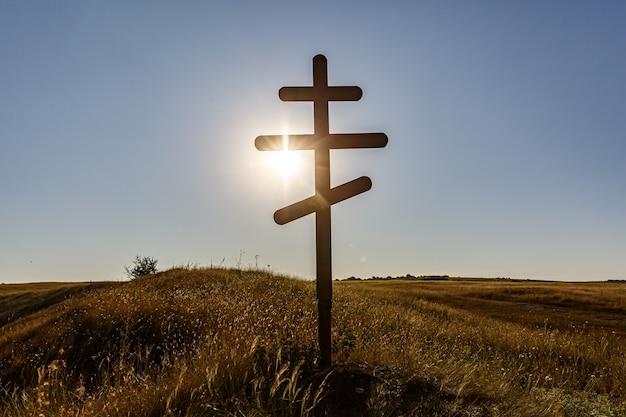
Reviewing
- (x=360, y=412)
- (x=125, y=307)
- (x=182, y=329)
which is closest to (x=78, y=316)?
(x=125, y=307)

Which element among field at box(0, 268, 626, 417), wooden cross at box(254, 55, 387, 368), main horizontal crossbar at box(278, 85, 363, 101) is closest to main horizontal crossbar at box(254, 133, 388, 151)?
wooden cross at box(254, 55, 387, 368)

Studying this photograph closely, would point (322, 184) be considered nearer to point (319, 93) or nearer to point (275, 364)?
point (319, 93)

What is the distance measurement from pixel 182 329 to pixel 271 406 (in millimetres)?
5245

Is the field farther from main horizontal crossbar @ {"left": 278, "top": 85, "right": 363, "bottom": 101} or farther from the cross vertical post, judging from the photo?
main horizontal crossbar @ {"left": 278, "top": 85, "right": 363, "bottom": 101}

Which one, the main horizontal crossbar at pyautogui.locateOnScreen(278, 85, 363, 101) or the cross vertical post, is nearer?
the cross vertical post

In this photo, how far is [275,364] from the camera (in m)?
5.05

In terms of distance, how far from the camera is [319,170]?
581 centimetres

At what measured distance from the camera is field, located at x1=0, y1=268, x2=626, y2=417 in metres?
4.19

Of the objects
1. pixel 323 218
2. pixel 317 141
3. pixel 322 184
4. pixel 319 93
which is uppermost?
pixel 319 93

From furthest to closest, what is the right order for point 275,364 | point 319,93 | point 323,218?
point 319,93 → point 323,218 → point 275,364

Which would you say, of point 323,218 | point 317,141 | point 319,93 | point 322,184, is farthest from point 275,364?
point 319,93

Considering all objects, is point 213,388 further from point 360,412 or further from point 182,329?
point 182,329

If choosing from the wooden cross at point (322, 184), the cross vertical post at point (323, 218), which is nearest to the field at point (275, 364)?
the cross vertical post at point (323, 218)

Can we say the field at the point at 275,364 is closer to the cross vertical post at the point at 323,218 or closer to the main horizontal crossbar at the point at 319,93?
the cross vertical post at the point at 323,218
